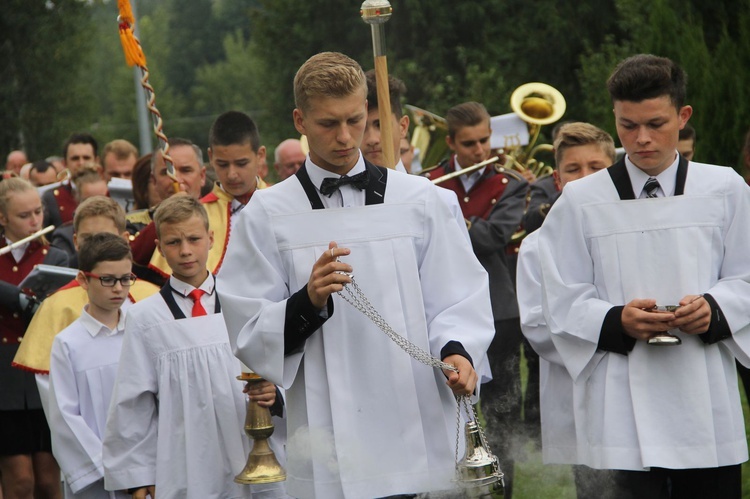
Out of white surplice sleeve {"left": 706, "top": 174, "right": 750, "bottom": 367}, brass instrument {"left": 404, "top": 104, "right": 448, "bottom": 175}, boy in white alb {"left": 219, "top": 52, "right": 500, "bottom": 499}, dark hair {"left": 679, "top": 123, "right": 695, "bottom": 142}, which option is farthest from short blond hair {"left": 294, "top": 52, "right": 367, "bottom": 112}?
brass instrument {"left": 404, "top": 104, "right": 448, "bottom": 175}

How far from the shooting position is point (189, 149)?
27.7 feet

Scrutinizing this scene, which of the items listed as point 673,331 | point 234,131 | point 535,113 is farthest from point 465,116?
point 673,331

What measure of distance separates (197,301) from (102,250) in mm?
705

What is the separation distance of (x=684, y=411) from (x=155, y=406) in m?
2.59

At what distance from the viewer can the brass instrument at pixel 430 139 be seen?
11.2 m

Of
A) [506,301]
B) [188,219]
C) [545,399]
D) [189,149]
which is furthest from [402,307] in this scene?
[189,149]

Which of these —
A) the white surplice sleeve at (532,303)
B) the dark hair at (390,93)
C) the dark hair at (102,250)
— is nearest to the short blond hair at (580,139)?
the white surplice sleeve at (532,303)

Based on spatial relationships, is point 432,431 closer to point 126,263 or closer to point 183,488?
point 183,488

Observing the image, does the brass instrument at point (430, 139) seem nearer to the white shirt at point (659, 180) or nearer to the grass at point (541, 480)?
the grass at point (541, 480)

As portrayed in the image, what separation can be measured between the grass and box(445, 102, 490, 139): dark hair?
244 centimetres

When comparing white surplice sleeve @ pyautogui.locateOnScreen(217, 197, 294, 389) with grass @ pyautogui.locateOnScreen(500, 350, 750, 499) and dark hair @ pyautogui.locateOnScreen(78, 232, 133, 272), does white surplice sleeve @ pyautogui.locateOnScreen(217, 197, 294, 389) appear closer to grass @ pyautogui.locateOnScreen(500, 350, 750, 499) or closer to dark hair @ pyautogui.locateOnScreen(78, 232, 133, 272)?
dark hair @ pyautogui.locateOnScreen(78, 232, 133, 272)

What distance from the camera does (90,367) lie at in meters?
6.50

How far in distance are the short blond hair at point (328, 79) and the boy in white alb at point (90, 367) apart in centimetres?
229

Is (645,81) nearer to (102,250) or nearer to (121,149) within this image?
(102,250)
